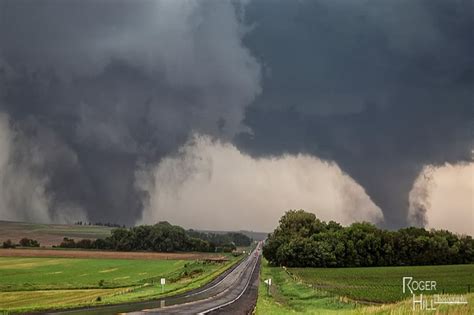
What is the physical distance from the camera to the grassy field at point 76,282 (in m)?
58.0

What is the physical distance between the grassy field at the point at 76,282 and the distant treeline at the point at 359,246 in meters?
28.9

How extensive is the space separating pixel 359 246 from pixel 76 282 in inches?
3000

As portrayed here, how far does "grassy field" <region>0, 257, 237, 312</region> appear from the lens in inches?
2284

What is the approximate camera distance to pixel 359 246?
134875mm

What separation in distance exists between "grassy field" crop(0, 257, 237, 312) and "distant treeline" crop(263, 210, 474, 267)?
94.8 feet

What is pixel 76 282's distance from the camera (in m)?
90.4

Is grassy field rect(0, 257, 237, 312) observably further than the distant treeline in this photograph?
No

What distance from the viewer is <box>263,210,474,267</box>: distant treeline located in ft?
435

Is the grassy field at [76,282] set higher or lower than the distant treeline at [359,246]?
lower

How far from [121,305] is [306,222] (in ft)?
376

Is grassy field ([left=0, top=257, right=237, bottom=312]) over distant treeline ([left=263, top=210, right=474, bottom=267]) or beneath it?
beneath

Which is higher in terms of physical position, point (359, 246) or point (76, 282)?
point (359, 246)

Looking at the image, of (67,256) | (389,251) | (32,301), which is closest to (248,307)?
(32,301)

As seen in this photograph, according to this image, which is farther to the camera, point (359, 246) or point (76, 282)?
point (359, 246)
